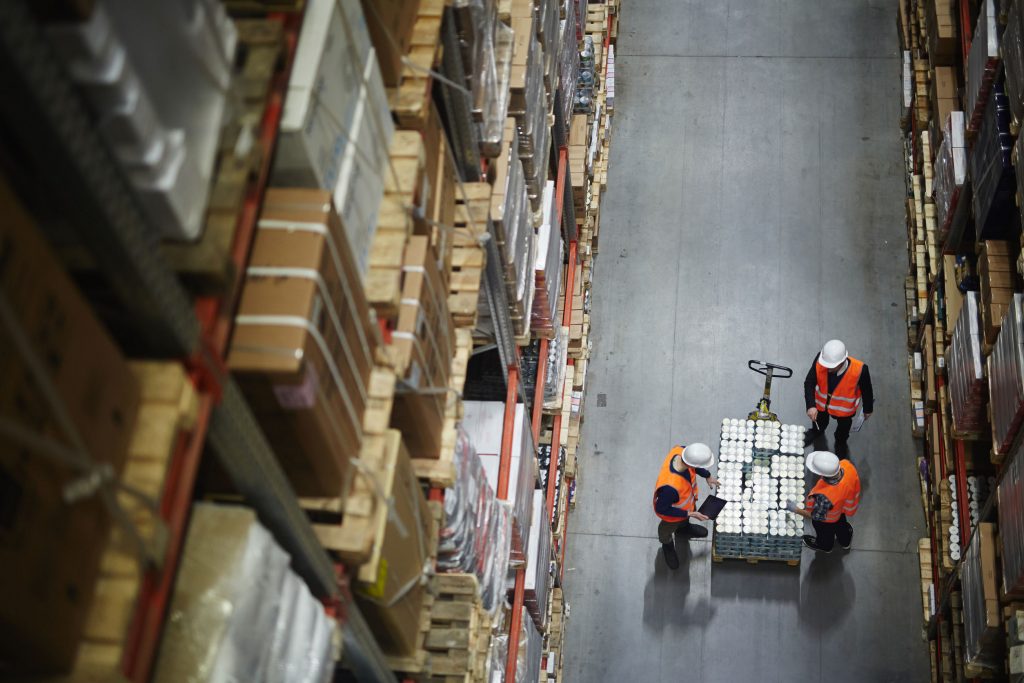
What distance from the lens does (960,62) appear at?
11836mm

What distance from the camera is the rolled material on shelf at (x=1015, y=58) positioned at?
819 cm

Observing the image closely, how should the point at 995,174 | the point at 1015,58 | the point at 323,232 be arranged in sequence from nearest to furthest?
1. the point at 323,232
2. the point at 1015,58
3. the point at 995,174

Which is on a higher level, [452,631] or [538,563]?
[538,563]

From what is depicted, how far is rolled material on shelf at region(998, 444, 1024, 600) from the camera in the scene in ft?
23.5

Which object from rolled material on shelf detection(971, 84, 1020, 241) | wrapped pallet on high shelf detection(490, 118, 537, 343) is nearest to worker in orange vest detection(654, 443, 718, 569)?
wrapped pallet on high shelf detection(490, 118, 537, 343)

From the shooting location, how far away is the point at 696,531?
34.4 feet

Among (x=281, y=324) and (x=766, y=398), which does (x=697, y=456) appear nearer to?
(x=766, y=398)

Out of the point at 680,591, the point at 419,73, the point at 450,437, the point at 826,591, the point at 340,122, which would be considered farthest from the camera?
the point at 680,591

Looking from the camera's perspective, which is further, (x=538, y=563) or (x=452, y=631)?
(x=538, y=563)

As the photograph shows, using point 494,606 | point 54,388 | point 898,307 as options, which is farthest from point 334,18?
point 898,307

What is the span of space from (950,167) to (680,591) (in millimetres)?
4597

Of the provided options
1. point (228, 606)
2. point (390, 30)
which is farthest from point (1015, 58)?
point (228, 606)

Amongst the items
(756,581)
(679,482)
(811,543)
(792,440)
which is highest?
(792,440)

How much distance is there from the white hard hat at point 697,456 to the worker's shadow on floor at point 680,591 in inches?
54.1
